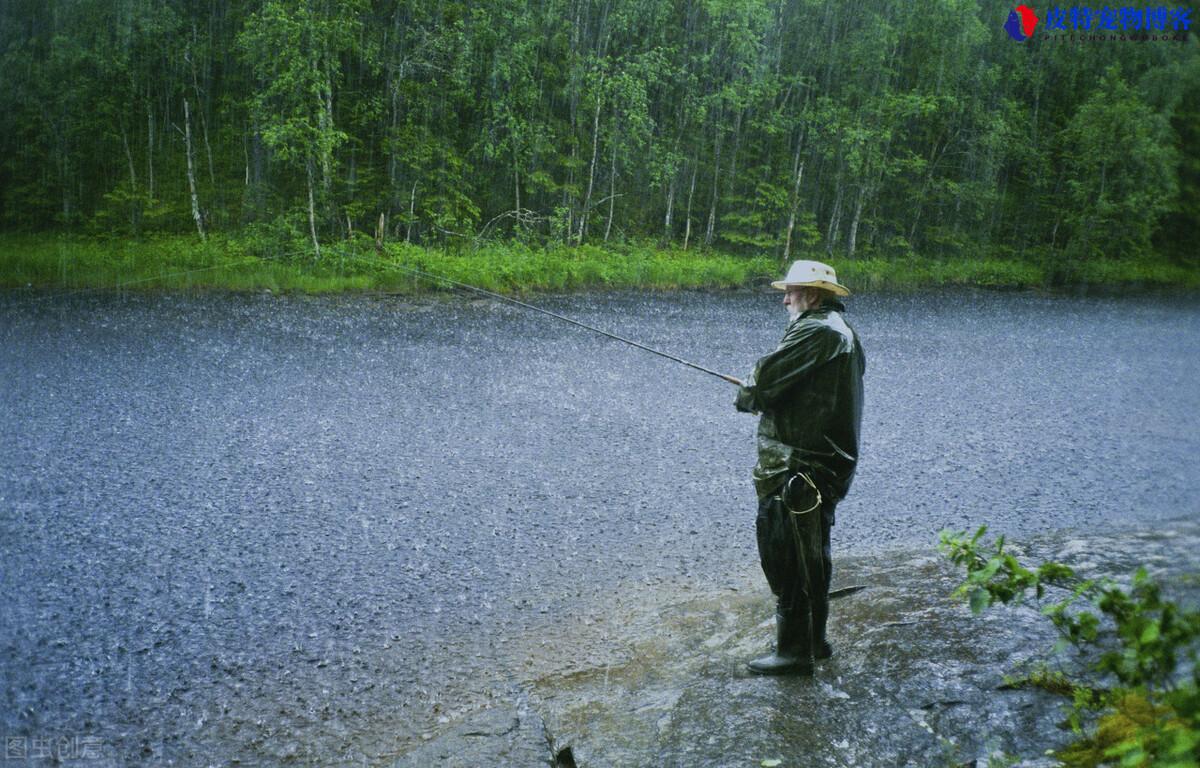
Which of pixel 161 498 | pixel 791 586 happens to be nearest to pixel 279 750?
pixel 791 586

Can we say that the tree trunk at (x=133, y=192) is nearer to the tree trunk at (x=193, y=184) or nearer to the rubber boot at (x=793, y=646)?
the tree trunk at (x=193, y=184)

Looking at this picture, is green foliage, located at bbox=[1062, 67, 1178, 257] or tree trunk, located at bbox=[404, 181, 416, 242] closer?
green foliage, located at bbox=[1062, 67, 1178, 257]

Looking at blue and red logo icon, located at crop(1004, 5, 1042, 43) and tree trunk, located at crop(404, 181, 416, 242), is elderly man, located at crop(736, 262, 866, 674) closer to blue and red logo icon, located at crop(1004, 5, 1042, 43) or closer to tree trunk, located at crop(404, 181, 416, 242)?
tree trunk, located at crop(404, 181, 416, 242)

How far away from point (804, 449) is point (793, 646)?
807 mm

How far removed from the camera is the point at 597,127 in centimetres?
2342

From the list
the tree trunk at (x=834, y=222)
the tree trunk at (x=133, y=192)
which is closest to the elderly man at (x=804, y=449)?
the tree trunk at (x=133, y=192)

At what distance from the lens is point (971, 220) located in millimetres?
26703

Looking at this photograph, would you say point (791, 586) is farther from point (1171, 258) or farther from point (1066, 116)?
point (1066, 116)

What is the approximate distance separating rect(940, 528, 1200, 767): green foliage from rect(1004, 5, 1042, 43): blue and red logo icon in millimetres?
20123

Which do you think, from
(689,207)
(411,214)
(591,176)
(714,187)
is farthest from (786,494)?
(714,187)

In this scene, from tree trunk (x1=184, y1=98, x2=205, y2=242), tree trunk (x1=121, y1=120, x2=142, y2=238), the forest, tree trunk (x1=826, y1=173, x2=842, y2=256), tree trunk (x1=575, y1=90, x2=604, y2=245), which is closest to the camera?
the forest

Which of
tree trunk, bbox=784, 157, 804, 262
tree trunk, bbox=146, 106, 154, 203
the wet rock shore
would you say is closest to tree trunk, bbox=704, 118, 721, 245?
tree trunk, bbox=784, 157, 804, 262

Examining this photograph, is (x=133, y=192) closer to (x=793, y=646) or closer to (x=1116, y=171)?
(x=793, y=646)

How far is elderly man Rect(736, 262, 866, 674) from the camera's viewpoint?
336cm
